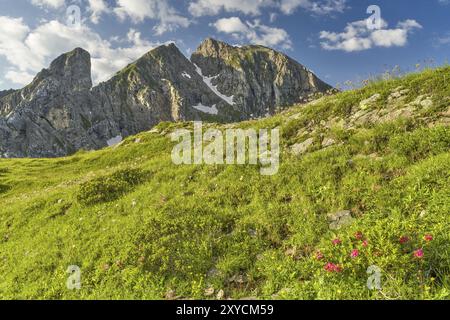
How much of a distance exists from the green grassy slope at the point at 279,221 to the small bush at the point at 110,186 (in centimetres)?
8

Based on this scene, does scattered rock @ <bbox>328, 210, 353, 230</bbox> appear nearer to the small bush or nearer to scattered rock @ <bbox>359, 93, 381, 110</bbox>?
scattered rock @ <bbox>359, 93, 381, 110</bbox>

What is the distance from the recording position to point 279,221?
1205cm

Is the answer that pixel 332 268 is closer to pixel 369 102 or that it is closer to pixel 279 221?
pixel 279 221

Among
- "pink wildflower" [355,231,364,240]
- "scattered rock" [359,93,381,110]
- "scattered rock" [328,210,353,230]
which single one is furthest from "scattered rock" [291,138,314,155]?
"pink wildflower" [355,231,364,240]

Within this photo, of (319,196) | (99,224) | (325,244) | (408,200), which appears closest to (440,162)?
(408,200)

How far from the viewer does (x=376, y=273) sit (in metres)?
7.78

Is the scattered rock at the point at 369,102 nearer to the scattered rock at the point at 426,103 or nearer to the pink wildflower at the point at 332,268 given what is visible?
the scattered rock at the point at 426,103

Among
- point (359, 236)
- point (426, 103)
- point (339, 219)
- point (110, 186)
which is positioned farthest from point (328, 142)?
point (110, 186)

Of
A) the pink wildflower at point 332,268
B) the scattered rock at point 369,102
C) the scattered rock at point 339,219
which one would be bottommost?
the pink wildflower at point 332,268

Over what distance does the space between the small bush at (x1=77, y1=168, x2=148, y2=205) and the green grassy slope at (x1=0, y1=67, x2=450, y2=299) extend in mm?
83

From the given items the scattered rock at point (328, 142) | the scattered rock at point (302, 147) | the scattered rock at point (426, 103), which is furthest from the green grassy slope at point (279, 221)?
the scattered rock at point (302, 147)

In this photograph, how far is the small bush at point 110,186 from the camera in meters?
17.4

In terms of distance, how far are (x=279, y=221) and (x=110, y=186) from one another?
396 inches
